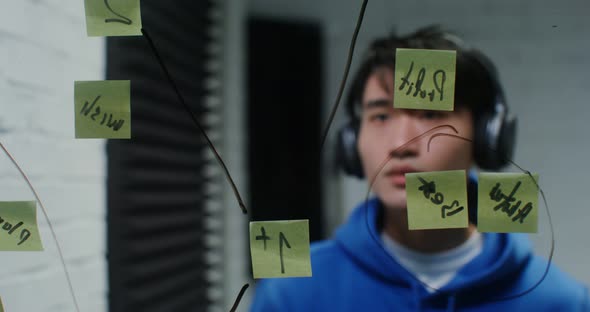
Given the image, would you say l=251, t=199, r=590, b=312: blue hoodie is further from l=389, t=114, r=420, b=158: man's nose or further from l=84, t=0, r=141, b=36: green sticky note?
l=84, t=0, r=141, b=36: green sticky note

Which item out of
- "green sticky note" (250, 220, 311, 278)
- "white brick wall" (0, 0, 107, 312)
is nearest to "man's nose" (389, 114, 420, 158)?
"green sticky note" (250, 220, 311, 278)

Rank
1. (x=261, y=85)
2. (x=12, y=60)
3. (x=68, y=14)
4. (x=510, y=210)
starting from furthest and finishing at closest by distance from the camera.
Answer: (x=261, y=85)
(x=68, y=14)
(x=12, y=60)
(x=510, y=210)

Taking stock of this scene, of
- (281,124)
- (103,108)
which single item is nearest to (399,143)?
(103,108)

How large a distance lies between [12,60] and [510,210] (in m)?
0.55

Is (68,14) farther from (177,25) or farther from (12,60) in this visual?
(177,25)

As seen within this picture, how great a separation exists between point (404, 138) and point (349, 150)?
153 mm

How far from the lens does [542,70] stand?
1.40 ft

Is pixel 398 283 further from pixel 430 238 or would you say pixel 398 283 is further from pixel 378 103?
pixel 378 103

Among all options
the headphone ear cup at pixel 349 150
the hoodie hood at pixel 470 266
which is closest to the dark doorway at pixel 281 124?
the headphone ear cup at pixel 349 150

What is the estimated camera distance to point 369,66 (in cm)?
45

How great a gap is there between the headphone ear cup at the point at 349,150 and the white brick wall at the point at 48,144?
1.08 ft

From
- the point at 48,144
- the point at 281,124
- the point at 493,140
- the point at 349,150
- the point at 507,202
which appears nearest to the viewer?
the point at 507,202

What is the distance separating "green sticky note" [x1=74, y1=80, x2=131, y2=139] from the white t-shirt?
0.85ft

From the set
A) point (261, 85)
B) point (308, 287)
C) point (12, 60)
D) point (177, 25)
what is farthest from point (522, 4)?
point (261, 85)
